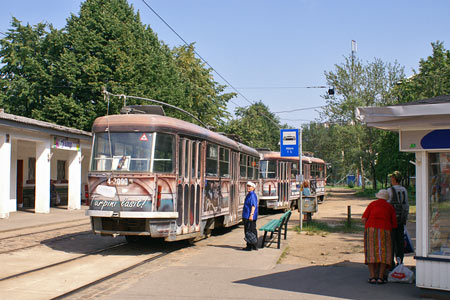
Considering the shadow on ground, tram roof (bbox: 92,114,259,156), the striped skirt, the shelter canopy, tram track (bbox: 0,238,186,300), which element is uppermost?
tram roof (bbox: 92,114,259,156)

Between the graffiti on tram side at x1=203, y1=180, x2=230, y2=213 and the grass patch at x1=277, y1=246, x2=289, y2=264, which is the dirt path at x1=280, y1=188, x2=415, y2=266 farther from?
the graffiti on tram side at x1=203, y1=180, x2=230, y2=213

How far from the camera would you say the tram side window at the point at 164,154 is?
36.7 ft

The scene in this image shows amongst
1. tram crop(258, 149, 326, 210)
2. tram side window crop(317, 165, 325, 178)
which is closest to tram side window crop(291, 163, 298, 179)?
tram crop(258, 149, 326, 210)

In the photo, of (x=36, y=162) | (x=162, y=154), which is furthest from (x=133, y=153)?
(x=36, y=162)

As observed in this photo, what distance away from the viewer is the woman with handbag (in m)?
8.36

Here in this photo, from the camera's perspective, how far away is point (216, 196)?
14.5 metres

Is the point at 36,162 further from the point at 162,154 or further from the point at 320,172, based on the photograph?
the point at 320,172

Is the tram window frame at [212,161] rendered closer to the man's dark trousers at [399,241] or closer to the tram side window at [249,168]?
the tram side window at [249,168]

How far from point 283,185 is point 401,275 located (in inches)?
729

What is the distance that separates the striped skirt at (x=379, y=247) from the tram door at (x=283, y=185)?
1790cm

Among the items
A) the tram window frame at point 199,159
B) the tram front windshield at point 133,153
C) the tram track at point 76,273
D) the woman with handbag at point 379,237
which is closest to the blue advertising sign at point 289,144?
the tram window frame at point 199,159

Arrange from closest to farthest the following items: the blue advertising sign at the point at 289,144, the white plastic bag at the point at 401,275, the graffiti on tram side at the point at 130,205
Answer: the white plastic bag at the point at 401,275 → the graffiti on tram side at the point at 130,205 → the blue advertising sign at the point at 289,144

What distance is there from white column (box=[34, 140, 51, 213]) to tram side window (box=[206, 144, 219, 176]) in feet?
41.4

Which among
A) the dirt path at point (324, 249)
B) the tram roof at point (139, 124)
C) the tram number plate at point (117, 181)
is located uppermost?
the tram roof at point (139, 124)
